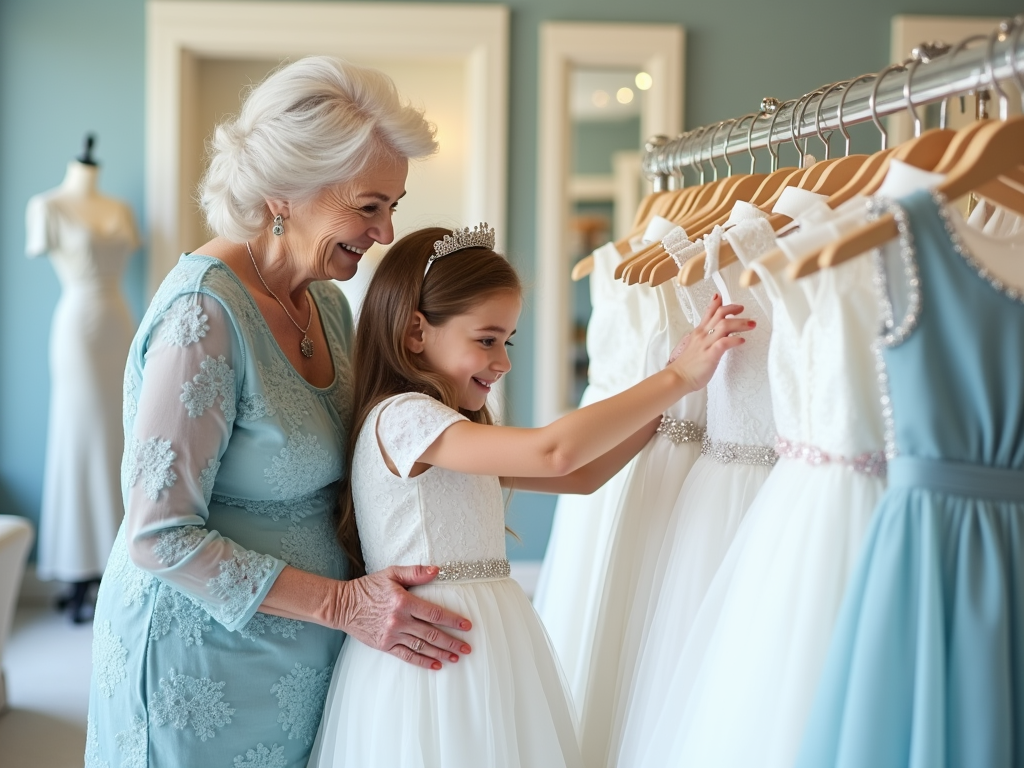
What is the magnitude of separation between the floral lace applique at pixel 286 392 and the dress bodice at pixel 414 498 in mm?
101

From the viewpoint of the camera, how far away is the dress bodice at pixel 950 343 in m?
0.96

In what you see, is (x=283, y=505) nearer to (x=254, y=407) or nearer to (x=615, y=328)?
(x=254, y=407)

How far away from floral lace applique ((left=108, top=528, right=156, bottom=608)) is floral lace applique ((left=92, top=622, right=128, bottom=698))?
0.06 metres

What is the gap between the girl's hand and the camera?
4.33ft

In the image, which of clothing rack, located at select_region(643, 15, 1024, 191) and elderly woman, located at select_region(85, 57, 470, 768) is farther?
elderly woman, located at select_region(85, 57, 470, 768)

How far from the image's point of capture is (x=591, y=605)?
5.95 feet

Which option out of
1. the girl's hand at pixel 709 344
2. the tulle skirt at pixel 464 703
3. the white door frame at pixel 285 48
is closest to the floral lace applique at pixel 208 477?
the tulle skirt at pixel 464 703

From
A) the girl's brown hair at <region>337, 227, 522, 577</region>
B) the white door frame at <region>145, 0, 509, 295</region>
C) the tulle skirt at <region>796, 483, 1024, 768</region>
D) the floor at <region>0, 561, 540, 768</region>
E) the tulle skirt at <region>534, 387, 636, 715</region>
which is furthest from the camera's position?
the white door frame at <region>145, 0, 509, 295</region>

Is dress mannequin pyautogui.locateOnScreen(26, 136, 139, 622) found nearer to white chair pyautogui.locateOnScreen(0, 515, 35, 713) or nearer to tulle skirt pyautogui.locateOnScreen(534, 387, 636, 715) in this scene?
white chair pyautogui.locateOnScreen(0, 515, 35, 713)

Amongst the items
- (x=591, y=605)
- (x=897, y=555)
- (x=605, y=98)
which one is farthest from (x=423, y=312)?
(x=605, y=98)

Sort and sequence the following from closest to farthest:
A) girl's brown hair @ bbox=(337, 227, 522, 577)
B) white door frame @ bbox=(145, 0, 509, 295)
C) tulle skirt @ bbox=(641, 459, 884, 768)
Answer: tulle skirt @ bbox=(641, 459, 884, 768)
girl's brown hair @ bbox=(337, 227, 522, 577)
white door frame @ bbox=(145, 0, 509, 295)

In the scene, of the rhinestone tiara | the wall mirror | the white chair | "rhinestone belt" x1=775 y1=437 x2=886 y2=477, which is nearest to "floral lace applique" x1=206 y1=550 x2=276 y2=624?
the rhinestone tiara

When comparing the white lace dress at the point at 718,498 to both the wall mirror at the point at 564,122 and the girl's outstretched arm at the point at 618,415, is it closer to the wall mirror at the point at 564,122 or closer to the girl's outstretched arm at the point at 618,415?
the girl's outstretched arm at the point at 618,415

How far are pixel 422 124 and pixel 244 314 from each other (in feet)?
1.37
